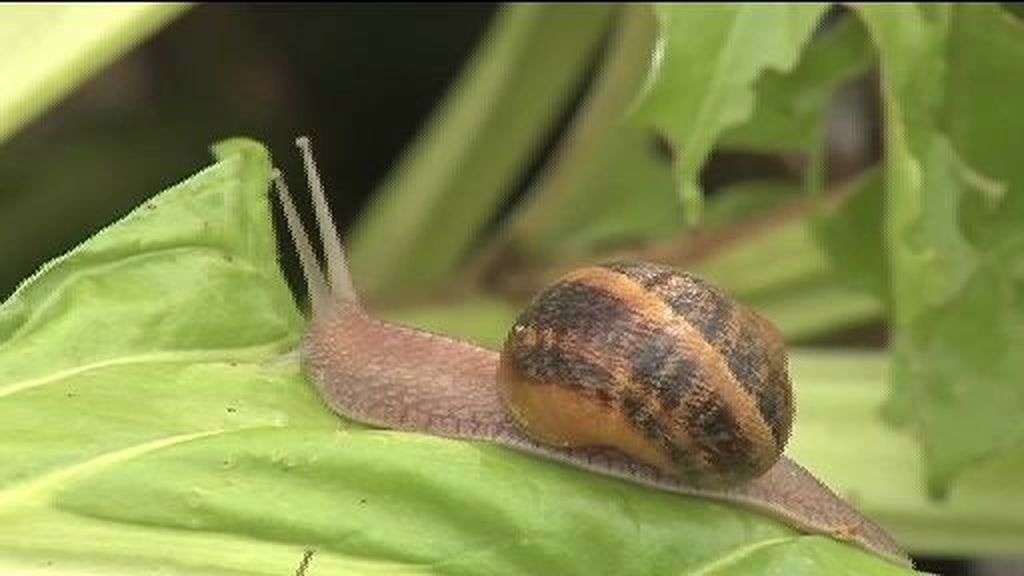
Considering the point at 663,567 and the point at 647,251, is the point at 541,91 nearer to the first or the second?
the point at 647,251

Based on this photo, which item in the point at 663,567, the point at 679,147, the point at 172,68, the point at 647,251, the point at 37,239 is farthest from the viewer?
the point at 172,68

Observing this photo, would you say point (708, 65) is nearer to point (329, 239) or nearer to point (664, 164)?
point (329, 239)

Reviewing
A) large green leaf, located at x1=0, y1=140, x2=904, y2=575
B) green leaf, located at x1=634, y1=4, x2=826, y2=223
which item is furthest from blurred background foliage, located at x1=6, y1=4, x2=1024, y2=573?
large green leaf, located at x1=0, y1=140, x2=904, y2=575

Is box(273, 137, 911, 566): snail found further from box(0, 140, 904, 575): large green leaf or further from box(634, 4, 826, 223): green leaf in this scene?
box(634, 4, 826, 223): green leaf

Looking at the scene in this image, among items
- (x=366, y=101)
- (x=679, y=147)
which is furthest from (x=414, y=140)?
(x=679, y=147)

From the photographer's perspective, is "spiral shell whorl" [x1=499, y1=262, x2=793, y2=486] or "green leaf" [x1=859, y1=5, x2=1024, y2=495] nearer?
"spiral shell whorl" [x1=499, y1=262, x2=793, y2=486]

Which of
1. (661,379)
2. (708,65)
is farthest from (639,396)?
(708,65)
